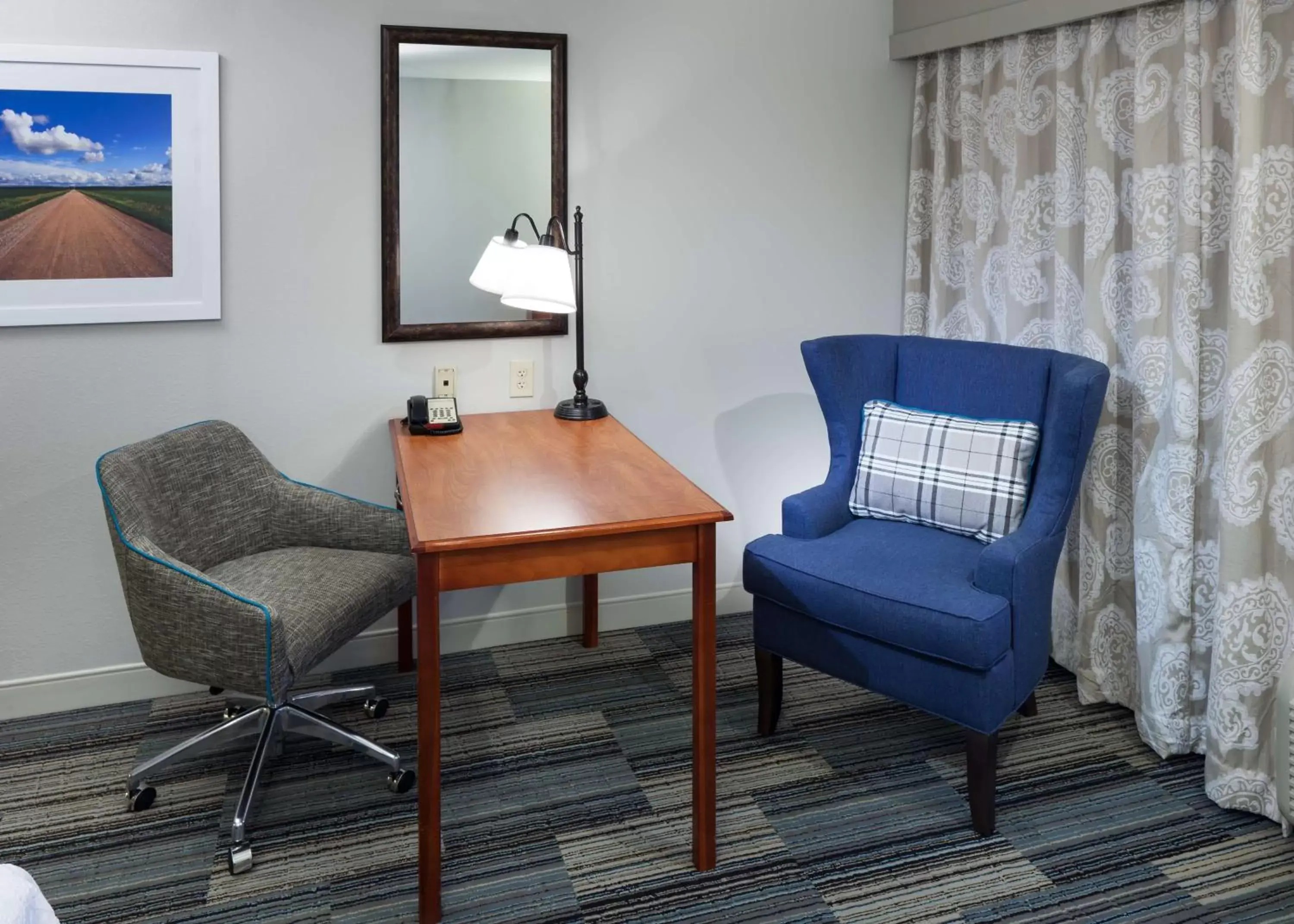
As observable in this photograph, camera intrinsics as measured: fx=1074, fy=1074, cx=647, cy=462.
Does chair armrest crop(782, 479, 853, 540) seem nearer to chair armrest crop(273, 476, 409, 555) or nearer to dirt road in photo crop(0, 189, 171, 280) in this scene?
chair armrest crop(273, 476, 409, 555)

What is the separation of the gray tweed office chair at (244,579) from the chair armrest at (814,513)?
1.04 m

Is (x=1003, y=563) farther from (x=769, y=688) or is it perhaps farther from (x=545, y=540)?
(x=545, y=540)

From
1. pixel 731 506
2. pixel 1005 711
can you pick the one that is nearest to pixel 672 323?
pixel 731 506

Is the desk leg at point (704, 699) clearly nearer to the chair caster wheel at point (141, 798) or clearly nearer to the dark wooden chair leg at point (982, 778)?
the dark wooden chair leg at point (982, 778)

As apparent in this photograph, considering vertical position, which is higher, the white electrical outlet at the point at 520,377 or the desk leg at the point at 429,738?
the white electrical outlet at the point at 520,377

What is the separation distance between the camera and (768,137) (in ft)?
11.8

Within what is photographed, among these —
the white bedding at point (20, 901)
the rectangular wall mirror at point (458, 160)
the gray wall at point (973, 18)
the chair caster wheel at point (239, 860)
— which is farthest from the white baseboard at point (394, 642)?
the gray wall at point (973, 18)

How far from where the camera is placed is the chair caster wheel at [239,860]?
234 cm

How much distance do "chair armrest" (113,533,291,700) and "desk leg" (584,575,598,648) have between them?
1.28 metres

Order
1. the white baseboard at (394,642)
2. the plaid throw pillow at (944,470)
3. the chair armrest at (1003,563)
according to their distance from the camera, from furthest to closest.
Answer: the white baseboard at (394,642) → the plaid throw pillow at (944,470) → the chair armrest at (1003,563)

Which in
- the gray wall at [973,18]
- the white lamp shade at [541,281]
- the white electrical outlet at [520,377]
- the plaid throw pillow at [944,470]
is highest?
the gray wall at [973,18]

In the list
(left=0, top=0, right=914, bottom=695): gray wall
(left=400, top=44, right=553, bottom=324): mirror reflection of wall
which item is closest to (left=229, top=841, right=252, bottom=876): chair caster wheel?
(left=0, top=0, right=914, bottom=695): gray wall

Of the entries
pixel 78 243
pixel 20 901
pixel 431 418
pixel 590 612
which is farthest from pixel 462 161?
pixel 20 901

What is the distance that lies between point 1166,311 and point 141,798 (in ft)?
9.23
